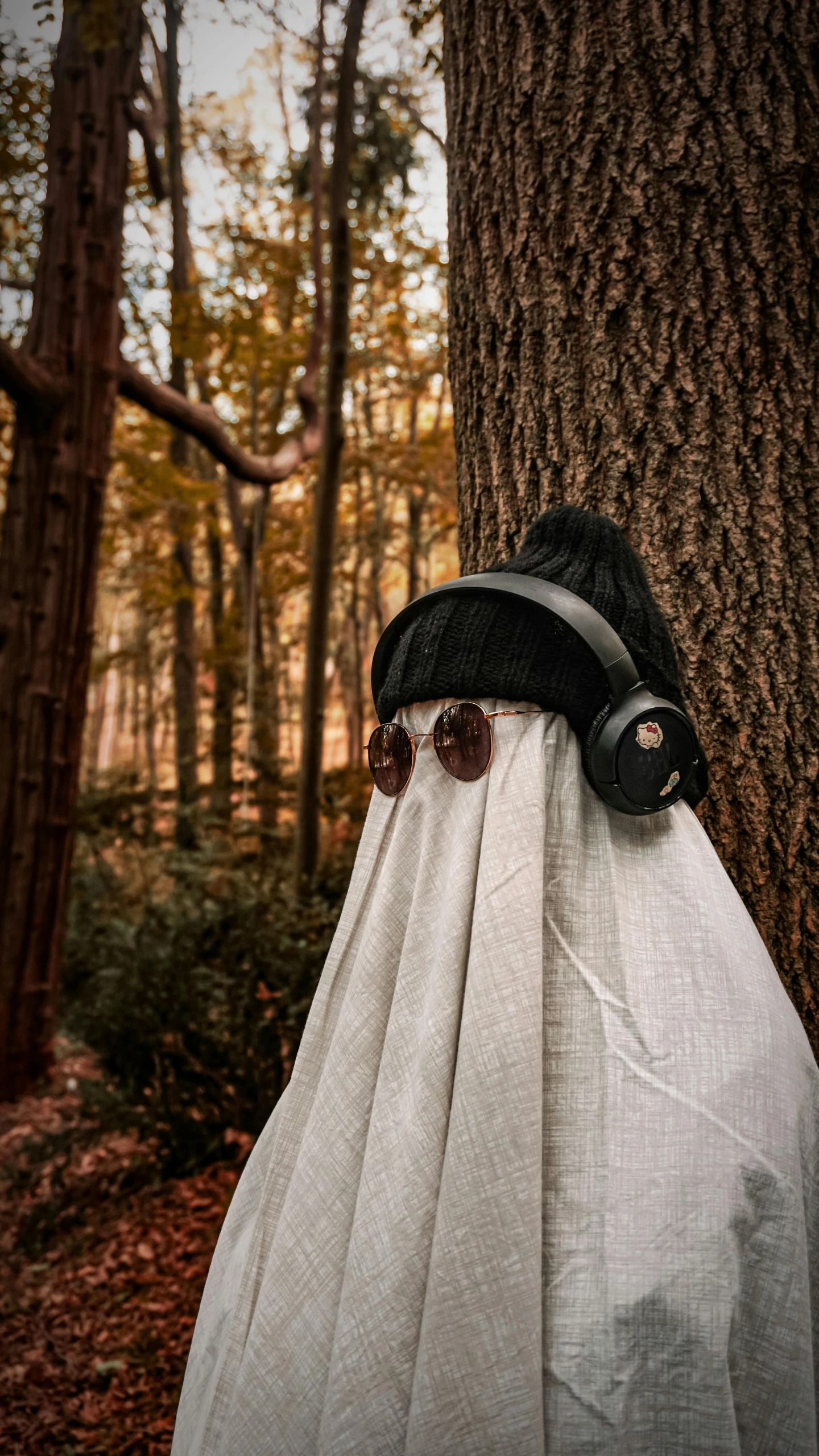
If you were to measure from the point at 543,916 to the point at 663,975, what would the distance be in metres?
0.16

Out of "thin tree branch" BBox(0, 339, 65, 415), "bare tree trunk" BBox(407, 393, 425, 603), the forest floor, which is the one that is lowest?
the forest floor

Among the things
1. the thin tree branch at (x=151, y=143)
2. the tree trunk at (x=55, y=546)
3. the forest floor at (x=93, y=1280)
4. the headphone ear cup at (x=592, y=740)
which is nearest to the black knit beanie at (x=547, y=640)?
the headphone ear cup at (x=592, y=740)

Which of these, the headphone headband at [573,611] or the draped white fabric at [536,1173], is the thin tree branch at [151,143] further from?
the draped white fabric at [536,1173]

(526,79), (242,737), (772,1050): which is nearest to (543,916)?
(772,1050)

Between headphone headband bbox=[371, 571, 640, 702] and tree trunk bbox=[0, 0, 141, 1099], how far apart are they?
4831 mm

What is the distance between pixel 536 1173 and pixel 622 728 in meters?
0.53

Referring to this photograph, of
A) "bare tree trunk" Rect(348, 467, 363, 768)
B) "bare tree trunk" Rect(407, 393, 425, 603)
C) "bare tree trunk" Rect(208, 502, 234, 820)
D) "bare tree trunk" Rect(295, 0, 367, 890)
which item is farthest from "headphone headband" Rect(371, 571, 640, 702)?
"bare tree trunk" Rect(407, 393, 425, 603)

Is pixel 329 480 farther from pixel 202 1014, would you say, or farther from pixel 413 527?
pixel 413 527

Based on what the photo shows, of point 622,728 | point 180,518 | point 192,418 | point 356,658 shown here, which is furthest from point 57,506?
point 356,658

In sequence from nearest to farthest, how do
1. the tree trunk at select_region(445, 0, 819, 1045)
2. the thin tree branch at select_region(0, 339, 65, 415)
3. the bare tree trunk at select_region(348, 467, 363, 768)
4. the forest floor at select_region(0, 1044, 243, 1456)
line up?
1. the tree trunk at select_region(445, 0, 819, 1045)
2. the forest floor at select_region(0, 1044, 243, 1456)
3. the thin tree branch at select_region(0, 339, 65, 415)
4. the bare tree trunk at select_region(348, 467, 363, 768)

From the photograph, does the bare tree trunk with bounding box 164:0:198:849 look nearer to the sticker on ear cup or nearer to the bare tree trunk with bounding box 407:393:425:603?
the bare tree trunk with bounding box 407:393:425:603

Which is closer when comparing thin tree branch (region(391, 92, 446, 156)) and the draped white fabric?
the draped white fabric

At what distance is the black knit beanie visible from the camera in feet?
3.71

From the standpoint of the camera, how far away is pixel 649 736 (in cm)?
109
